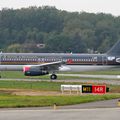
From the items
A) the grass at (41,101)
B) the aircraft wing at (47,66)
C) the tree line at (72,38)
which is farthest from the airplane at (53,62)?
the tree line at (72,38)

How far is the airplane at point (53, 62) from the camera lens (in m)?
68.6

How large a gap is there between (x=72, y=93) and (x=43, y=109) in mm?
13840

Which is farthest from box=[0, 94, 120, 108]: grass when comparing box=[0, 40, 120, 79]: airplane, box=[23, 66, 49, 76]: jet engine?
box=[0, 40, 120, 79]: airplane

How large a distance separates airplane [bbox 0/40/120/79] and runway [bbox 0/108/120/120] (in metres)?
34.5

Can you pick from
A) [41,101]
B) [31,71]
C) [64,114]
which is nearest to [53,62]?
[31,71]

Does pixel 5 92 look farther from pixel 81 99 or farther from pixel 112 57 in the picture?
pixel 112 57

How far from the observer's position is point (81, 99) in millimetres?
39688

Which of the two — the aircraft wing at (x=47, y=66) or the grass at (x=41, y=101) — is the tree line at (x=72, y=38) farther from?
the grass at (x=41, y=101)

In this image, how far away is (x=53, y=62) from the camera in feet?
227

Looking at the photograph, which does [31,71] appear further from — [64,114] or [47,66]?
[64,114]

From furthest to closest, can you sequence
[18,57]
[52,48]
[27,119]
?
1. [52,48]
2. [18,57]
3. [27,119]

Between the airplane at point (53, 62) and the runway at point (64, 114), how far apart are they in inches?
1358

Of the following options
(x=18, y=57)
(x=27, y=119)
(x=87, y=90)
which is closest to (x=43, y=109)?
(x=27, y=119)

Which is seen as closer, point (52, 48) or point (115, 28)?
point (52, 48)
